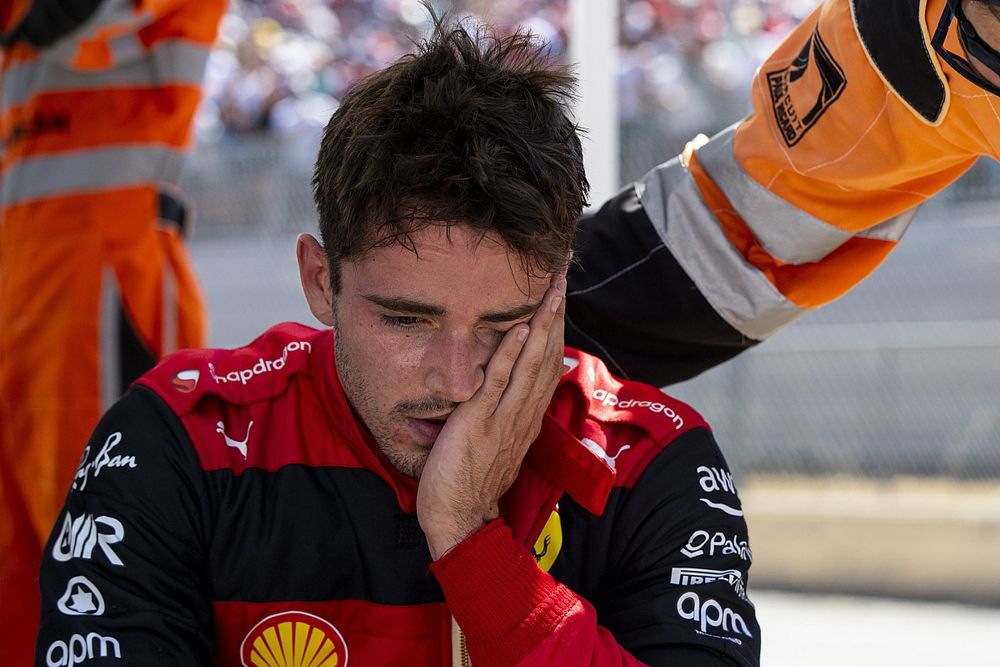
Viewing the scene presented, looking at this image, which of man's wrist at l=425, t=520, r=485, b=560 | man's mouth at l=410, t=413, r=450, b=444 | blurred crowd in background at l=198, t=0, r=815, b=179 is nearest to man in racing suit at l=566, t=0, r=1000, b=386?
man's mouth at l=410, t=413, r=450, b=444

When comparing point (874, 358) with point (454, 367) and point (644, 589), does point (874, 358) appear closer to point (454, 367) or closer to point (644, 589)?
point (644, 589)

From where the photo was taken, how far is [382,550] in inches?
61.3

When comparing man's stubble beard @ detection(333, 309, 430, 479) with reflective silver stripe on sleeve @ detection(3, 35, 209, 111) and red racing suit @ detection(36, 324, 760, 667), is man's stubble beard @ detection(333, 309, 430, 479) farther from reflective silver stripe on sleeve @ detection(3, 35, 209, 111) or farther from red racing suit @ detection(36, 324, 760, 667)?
reflective silver stripe on sleeve @ detection(3, 35, 209, 111)

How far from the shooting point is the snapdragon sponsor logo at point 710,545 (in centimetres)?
156

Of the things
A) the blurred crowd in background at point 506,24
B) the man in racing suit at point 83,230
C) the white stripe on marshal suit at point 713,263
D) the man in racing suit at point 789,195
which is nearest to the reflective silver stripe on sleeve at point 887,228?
the man in racing suit at point 789,195

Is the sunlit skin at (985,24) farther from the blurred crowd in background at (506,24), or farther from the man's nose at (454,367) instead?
the blurred crowd in background at (506,24)

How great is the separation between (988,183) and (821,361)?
3.49 feet

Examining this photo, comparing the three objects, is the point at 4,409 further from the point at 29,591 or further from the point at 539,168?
the point at 539,168

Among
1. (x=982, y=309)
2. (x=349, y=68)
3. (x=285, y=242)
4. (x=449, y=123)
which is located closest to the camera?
(x=449, y=123)

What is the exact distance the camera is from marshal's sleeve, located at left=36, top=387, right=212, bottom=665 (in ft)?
4.67

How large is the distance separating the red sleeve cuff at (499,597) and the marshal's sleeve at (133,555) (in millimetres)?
327

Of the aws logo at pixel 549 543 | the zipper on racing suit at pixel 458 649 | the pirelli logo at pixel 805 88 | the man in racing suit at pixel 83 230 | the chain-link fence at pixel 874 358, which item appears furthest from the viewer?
the chain-link fence at pixel 874 358

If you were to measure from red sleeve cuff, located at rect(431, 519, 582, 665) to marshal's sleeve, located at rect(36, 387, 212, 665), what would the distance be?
0.33 m

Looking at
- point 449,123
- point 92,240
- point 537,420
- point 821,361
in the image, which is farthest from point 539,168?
point 821,361
